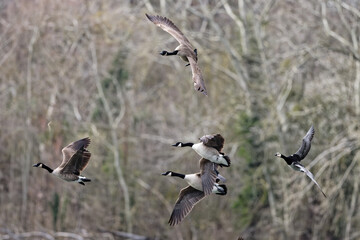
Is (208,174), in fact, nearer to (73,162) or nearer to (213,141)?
(213,141)

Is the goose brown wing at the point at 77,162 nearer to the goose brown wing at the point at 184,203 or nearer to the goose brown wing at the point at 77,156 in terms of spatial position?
the goose brown wing at the point at 77,156

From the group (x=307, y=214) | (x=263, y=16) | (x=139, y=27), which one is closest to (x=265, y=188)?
(x=307, y=214)

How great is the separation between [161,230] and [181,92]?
4.23 m

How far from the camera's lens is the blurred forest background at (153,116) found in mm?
21141

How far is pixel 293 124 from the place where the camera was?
21953mm

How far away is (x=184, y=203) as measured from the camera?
31.0 ft

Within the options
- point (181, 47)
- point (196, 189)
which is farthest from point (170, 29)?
point (196, 189)

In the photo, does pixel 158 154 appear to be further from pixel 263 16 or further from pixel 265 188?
pixel 263 16

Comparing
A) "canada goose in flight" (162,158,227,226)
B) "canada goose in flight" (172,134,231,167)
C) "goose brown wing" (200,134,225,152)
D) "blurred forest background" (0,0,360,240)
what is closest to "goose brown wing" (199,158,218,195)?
"canada goose in flight" (162,158,227,226)

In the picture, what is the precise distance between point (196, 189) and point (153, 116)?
14906 millimetres

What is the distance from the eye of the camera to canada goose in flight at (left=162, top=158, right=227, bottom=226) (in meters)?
8.85

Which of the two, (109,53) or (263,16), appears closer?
(263,16)

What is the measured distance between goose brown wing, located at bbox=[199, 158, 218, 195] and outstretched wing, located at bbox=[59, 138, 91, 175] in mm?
1208

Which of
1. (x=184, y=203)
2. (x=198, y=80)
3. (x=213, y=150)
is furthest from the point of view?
(x=184, y=203)
